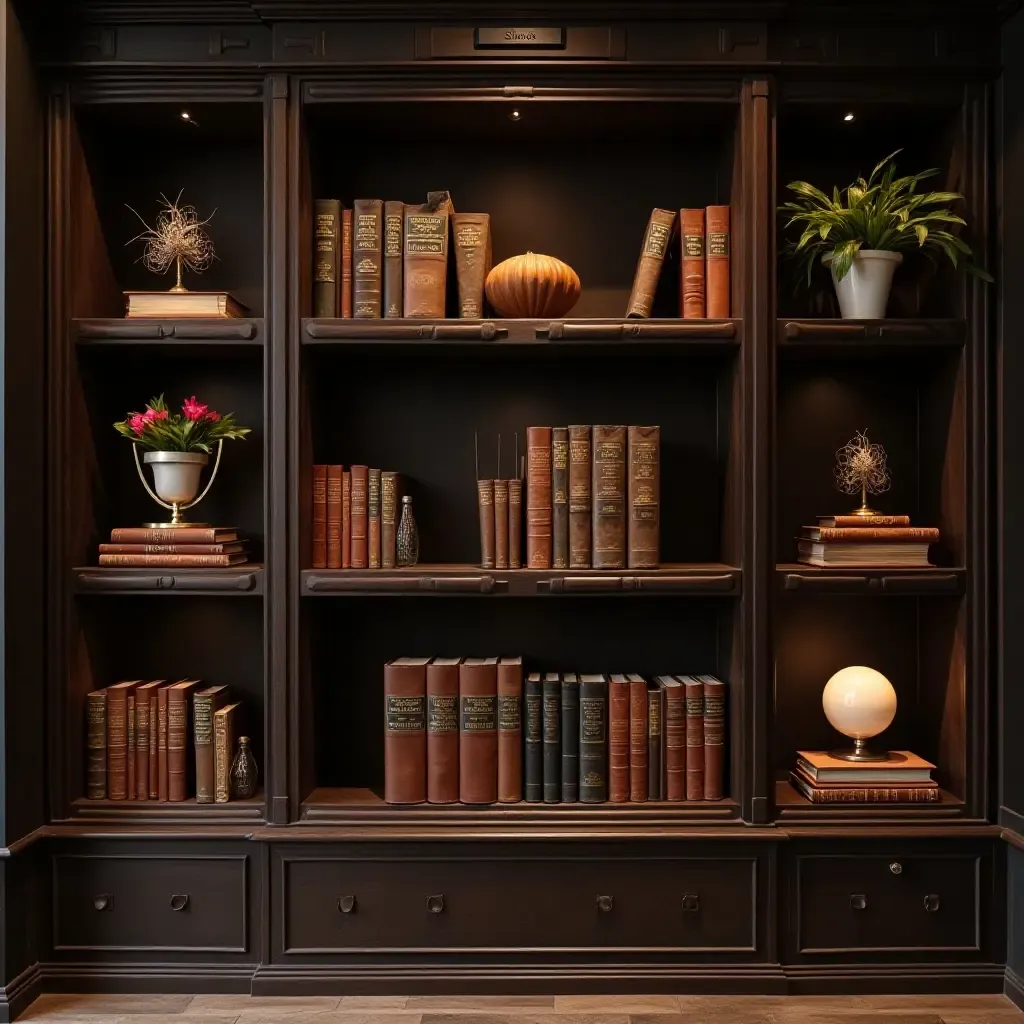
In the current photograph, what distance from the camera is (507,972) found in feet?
7.84

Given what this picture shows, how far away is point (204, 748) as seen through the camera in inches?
98.5

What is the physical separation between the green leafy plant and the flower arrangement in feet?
5.57

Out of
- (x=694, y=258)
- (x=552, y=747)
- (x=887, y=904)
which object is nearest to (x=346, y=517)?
(x=552, y=747)

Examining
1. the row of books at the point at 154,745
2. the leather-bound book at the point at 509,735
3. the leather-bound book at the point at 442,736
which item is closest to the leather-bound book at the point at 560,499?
the leather-bound book at the point at 509,735

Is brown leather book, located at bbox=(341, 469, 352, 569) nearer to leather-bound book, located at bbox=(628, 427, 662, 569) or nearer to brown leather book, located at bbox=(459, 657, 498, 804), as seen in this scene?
brown leather book, located at bbox=(459, 657, 498, 804)

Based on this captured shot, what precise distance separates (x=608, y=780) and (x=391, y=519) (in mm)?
954

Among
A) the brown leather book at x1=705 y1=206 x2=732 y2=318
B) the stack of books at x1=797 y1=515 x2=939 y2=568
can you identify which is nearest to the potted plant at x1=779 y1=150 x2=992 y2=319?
the brown leather book at x1=705 y1=206 x2=732 y2=318

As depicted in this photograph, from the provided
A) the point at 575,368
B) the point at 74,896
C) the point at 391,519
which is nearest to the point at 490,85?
the point at 575,368

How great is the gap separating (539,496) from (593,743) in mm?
706

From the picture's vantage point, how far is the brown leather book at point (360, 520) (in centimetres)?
248

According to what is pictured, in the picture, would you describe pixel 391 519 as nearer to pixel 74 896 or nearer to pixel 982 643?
pixel 74 896

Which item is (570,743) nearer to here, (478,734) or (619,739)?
(619,739)

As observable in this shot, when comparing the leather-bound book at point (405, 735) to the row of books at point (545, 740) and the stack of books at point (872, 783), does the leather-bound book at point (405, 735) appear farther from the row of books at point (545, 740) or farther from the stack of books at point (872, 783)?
the stack of books at point (872, 783)

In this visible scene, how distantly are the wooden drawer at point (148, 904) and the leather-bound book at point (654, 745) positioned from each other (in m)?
1.14
